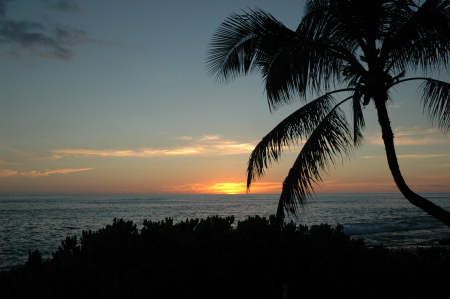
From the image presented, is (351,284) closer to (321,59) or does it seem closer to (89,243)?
(89,243)

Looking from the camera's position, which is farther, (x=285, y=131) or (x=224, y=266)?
(x=285, y=131)

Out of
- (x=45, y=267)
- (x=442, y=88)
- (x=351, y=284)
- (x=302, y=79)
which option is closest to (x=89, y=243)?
(x=45, y=267)

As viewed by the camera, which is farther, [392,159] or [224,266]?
[392,159]

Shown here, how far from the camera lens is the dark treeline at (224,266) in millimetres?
2736

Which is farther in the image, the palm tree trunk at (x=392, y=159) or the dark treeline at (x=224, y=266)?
the palm tree trunk at (x=392, y=159)

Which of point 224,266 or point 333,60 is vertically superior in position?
point 333,60

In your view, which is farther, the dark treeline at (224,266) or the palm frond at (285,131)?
the palm frond at (285,131)

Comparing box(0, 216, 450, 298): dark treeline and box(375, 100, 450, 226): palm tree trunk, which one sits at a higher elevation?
box(375, 100, 450, 226): palm tree trunk

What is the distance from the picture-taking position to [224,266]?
134 inches

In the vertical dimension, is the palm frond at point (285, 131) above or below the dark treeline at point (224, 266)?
above

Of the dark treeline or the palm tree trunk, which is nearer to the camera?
the dark treeline

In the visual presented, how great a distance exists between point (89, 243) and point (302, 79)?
5.28 meters

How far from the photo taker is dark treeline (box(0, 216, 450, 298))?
2.74m

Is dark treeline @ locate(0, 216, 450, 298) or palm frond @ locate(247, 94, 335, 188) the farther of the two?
palm frond @ locate(247, 94, 335, 188)
